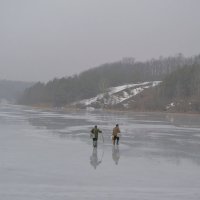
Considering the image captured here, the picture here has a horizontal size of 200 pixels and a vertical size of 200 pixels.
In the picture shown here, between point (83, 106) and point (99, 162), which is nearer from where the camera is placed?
point (99, 162)

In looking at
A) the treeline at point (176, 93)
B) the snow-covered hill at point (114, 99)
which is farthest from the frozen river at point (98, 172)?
the snow-covered hill at point (114, 99)

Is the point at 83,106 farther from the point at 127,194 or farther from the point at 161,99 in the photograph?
the point at 127,194

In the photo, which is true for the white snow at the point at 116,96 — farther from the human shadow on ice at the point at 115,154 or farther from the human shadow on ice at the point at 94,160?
the human shadow on ice at the point at 94,160

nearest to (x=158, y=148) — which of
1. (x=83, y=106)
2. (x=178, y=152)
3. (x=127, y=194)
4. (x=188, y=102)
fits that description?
(x=178, y=152)

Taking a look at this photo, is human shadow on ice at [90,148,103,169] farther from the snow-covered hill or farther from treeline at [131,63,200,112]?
the snow-covered hill

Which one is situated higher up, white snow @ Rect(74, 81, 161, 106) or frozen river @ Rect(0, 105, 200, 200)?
white snow @ Rect(74, 81, 161, 106)

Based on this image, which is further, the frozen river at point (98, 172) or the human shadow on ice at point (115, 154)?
the human shadow on ice at point (115, 154)

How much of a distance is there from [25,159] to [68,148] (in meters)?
4.82

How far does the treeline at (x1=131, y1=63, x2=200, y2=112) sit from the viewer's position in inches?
4640

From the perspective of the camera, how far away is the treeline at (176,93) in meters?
118

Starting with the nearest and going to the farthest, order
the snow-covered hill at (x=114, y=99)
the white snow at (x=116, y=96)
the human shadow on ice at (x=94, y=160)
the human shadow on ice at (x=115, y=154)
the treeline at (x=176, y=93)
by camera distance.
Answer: the human shadow on ice at (x=94, y=160) → the human shadow on ice at (x=115, y=154) → the treeline at (x=176, y=93) → the snow-covered hill at (x=114, y=99) → the white snow at (x=116, y=96)

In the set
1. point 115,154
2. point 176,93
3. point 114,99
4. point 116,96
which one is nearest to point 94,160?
point 115,154

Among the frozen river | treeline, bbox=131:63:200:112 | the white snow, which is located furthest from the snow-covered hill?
the frozen river

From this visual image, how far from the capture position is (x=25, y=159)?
1838 centimetres
